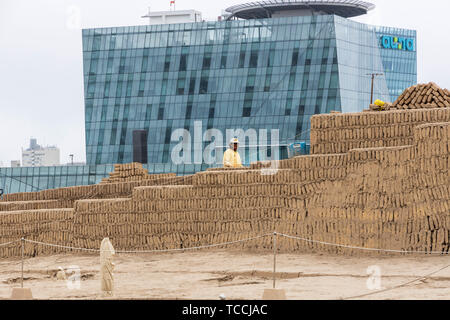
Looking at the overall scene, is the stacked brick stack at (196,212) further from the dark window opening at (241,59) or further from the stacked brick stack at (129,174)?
the dark window opening at (241,59)

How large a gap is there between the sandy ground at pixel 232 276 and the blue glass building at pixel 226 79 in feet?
187

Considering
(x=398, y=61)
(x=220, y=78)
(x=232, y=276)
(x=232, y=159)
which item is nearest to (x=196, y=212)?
(x=232, y=159)

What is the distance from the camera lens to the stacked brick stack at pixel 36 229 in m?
27.5

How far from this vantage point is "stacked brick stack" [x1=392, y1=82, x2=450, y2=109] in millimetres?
24750

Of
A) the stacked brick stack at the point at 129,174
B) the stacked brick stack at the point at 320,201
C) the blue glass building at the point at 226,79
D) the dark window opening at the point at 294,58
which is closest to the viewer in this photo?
the stacked brick stack at the point at 320,201

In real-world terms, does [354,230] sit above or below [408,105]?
below

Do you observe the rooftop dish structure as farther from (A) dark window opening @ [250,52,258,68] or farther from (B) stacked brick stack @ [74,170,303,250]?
(B) stacked brick stack @ [74,170,303,250]

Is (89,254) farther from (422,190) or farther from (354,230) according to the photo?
(422,190)

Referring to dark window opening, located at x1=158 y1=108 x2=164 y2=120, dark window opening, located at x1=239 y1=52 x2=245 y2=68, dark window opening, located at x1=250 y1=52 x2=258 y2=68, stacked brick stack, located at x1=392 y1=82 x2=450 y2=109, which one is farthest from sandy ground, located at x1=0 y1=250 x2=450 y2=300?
dark window opening, located at x1=158 y1=108 x2=164 y2=120

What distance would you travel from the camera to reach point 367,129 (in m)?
24.6

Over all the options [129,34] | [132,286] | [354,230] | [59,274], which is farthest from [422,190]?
[129,34]

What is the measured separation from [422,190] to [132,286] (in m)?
6.96

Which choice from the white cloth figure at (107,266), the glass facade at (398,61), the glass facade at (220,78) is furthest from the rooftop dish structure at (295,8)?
the white cloth figure at (107,266)

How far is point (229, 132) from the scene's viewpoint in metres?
87.1
